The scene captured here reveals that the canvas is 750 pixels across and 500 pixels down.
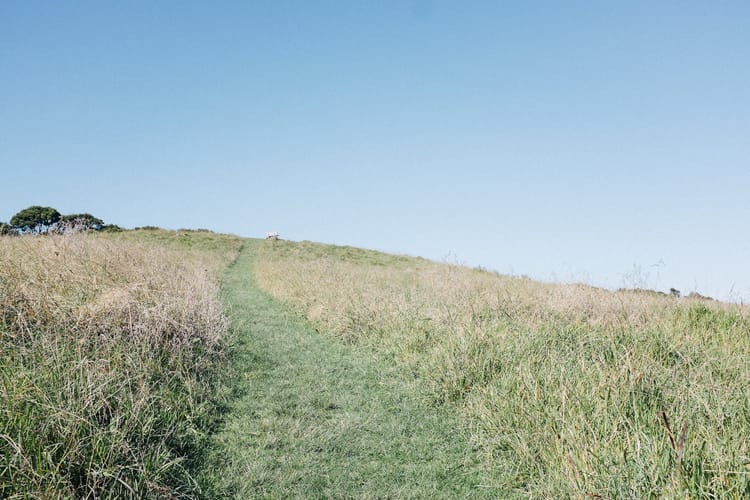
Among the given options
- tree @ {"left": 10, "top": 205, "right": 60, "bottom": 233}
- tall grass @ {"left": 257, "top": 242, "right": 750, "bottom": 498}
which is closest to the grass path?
tall grass @ {"left": 257, "top": 242, "right": 750, "bottom": 498}

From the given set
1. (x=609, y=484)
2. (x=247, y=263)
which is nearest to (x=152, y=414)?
(x=609, y=484)

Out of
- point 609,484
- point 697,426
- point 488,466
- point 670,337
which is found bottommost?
point 488,466

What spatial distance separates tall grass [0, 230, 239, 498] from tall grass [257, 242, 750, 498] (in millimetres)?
3333

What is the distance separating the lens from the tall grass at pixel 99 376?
373 cm

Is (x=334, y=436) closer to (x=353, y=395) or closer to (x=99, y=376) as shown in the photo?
(x=353, y=395)

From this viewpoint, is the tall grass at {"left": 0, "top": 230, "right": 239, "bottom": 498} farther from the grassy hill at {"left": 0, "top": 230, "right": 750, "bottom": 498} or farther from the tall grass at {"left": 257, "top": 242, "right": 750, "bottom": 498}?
the tall grass at {"left": 257, "top": 242, "right": 750, "bottom": 498}

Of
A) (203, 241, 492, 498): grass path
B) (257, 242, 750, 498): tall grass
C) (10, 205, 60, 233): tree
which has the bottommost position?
(203, 241, 492, 498): grass path

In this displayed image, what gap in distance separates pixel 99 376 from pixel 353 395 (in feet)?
11.7

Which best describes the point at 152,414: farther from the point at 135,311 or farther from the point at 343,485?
the point at 135,311

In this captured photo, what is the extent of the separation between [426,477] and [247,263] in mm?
27298

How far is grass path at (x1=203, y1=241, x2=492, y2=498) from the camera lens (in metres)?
4.46

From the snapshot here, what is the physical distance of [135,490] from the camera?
3752 millimetres

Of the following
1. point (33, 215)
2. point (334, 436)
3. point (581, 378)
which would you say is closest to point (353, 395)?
point (334, 436)

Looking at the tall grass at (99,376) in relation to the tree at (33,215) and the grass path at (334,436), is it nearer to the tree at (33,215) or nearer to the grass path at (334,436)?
the grass path at (334,436)
